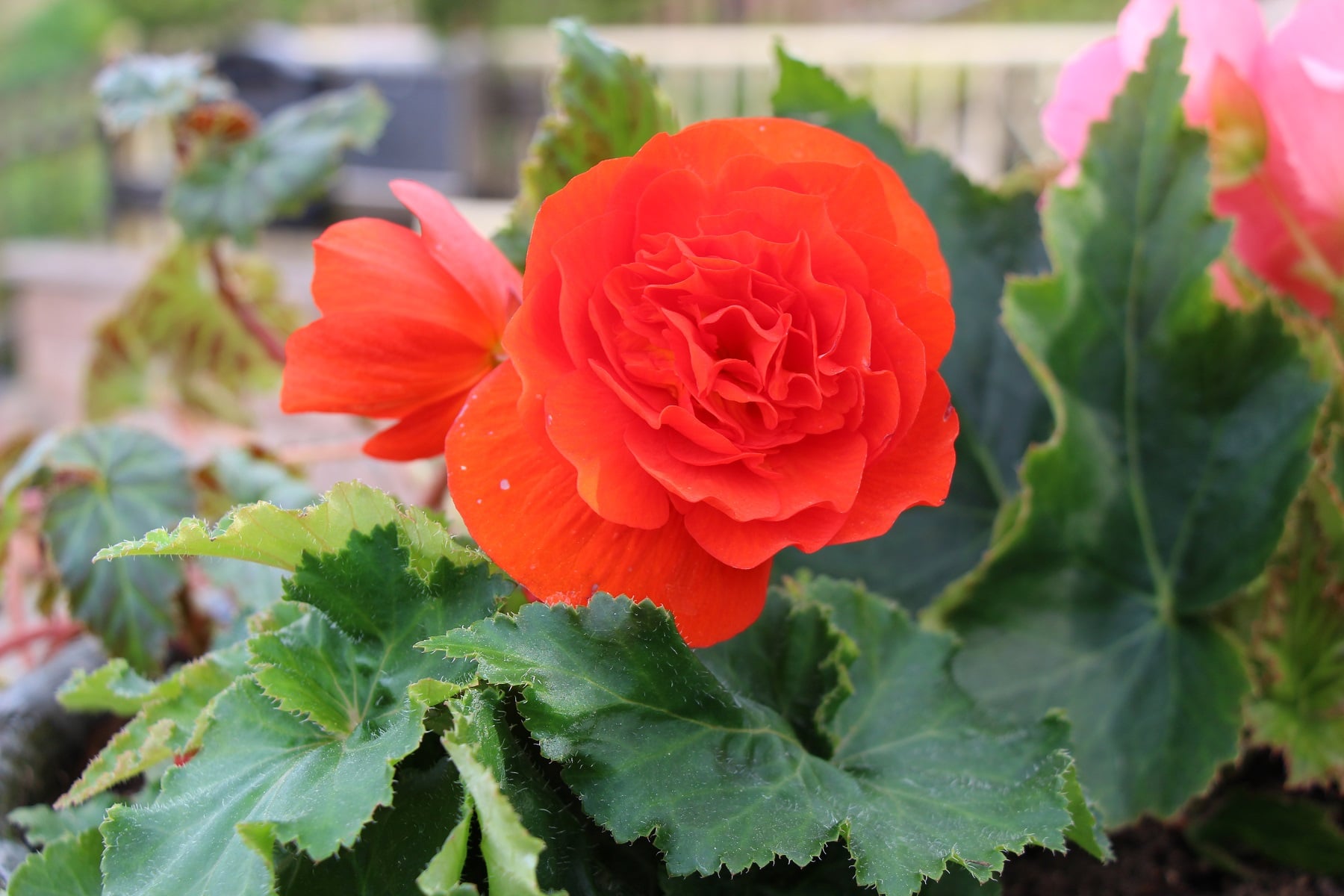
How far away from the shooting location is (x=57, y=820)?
404 mm

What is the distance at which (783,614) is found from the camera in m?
0.37

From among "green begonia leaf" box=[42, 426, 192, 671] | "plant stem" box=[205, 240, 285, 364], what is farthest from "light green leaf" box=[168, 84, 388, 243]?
"green begonia leaf" box=[42, 426, 192, 671]

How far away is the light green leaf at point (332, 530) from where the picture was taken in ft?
0.95

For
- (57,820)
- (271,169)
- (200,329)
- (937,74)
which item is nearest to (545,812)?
(57,820)

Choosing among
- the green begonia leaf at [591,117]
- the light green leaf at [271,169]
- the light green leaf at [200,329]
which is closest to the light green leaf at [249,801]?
the green begonia leaf at [591,117]

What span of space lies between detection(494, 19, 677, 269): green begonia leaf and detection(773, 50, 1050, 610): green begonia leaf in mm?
145

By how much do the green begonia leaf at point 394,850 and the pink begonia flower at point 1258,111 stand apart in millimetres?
383

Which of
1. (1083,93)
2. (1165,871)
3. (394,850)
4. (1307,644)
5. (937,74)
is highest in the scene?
(1083,93)

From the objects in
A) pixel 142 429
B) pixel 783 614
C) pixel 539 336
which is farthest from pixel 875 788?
pixel 142 429

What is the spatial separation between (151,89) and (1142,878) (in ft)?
2.81

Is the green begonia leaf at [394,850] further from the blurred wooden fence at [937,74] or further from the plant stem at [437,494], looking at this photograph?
the blurred wooden fence at [937,74]

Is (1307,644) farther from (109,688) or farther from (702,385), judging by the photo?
(109,688)

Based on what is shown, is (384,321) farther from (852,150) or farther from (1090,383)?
(1090,383)

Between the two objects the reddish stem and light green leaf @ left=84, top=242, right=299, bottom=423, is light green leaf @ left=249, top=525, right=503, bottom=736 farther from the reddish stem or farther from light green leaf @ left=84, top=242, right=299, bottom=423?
light green leaf @ left=84, top=242, right=299, bottom=423
